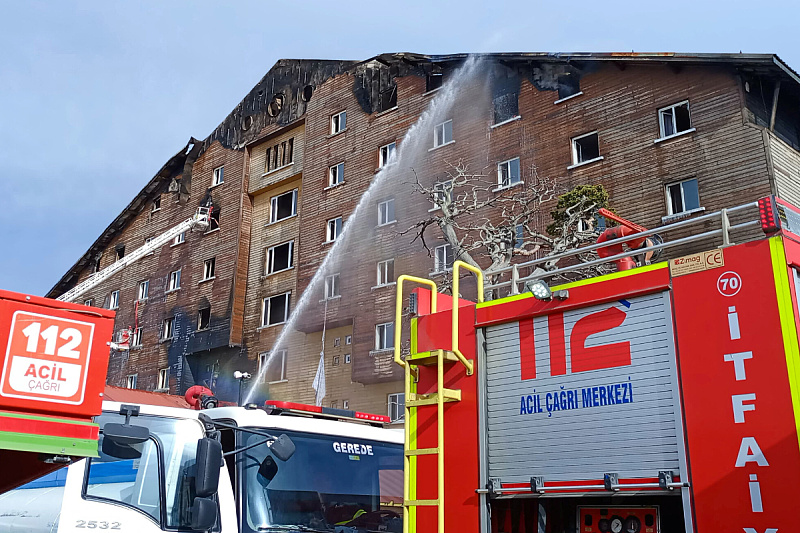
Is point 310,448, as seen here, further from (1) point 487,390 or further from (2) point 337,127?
(2) point 337,127

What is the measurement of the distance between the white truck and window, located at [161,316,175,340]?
30621 millimetres

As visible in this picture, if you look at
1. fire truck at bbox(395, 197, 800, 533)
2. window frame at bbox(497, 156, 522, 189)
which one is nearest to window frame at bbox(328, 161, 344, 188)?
window frame at bbox(497, 156, 522, 189)

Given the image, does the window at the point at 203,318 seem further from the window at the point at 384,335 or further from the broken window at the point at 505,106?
the broken window at the point at 505,106

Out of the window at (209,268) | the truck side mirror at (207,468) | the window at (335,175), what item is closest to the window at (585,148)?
the window at (335,175)

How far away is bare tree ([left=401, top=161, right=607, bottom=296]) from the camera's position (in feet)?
61.6

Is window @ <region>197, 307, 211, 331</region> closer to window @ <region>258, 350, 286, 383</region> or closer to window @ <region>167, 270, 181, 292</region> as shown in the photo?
window @ <region>167, 270, 181, 292</region>

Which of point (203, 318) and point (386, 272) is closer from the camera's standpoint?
point (386, 272)

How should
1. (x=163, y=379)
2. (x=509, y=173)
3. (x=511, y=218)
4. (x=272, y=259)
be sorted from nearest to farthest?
(x=511, y=218), (x=509, y=173), (x=272, y=259), (x=163, y=379)

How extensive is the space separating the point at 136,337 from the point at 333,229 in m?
15.1

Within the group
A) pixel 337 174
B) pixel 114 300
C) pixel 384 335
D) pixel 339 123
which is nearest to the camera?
pixel 384 335

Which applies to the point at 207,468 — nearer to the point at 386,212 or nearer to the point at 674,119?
the point at 674,119

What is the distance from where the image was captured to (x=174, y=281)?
37656 mm

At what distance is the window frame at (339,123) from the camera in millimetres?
30797

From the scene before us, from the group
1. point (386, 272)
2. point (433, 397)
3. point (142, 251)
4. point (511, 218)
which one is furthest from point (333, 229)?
point (433, 397)
